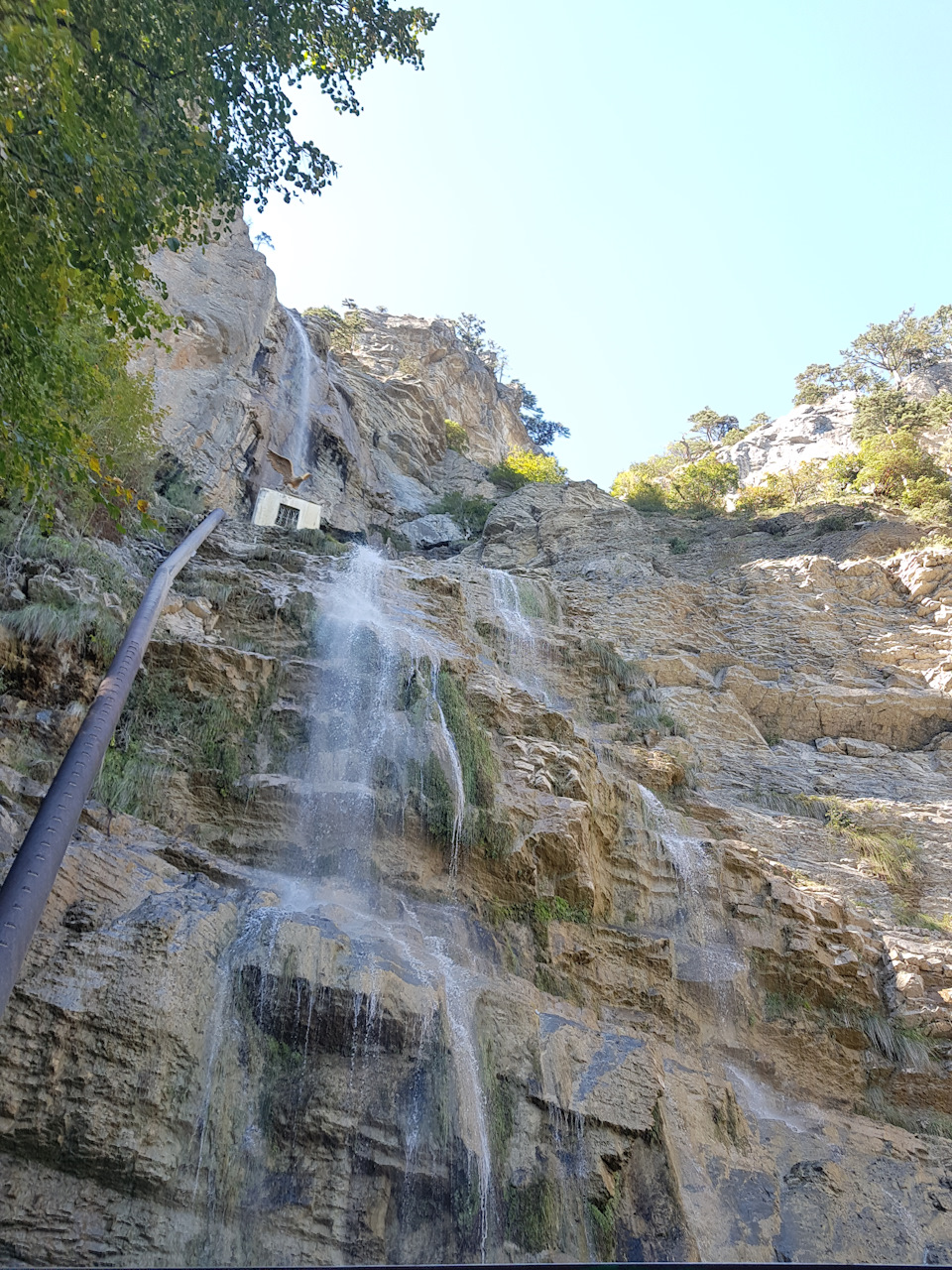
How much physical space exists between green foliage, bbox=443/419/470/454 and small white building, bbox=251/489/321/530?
15289 mm

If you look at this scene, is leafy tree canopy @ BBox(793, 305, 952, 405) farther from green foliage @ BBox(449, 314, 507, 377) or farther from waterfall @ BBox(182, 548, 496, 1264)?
waterfall @ BBox(182, 548, 496, 1264)

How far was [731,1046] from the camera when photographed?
9750mm

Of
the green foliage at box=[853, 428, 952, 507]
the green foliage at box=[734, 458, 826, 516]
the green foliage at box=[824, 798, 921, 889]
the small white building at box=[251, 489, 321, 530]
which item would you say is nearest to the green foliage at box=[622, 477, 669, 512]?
the green foliage at box=[734, 458, 826, 516]

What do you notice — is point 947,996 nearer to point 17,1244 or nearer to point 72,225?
point 17,1244

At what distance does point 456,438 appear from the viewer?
124ft

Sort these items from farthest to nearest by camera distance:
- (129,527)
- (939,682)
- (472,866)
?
(939,682)
(129,527)
(472,866)

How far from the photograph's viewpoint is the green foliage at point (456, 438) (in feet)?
123

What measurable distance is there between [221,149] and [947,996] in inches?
488

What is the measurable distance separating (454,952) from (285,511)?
1627 cm

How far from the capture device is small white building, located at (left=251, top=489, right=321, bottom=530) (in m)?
22.2

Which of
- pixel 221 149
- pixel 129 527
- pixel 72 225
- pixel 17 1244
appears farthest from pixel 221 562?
pixel 17 1244

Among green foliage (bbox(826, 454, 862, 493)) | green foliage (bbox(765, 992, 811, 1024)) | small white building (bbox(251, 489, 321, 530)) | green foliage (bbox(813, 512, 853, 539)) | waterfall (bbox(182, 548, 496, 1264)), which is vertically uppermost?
green foliage (bbox(826, 454, 862, 493))

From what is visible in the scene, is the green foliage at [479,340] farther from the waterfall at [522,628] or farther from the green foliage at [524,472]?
the waterfall at [522,628]

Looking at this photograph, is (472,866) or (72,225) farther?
(472,866)
